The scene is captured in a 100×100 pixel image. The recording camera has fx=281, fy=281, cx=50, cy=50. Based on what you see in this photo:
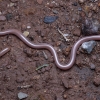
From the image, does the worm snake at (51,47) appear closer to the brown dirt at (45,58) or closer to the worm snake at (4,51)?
the worm snake at (4,51)

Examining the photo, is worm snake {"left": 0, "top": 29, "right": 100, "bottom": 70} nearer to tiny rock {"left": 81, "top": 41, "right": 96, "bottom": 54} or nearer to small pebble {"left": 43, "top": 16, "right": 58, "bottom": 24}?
tiny rock {"left": 81, "top": 41, "right": 96, "bottom": 54}

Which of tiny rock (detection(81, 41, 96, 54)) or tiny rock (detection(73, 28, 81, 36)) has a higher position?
tiny rock (detection(73, 28, 81, 36))

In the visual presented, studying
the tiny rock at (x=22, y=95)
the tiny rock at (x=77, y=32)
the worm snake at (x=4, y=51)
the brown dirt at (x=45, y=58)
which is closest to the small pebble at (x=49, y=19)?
the brown dirt at (x=45, y=58)

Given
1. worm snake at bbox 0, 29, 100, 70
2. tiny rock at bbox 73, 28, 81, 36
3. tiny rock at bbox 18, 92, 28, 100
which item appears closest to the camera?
tiny rock at bbox 18, 92, 28, 100

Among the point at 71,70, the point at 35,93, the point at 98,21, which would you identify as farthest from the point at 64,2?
the point at 35,93

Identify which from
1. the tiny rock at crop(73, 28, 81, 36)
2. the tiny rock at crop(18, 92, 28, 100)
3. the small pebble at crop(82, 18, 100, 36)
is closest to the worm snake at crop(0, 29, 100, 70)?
the small pebble at crop(82, 18, 100, 36)

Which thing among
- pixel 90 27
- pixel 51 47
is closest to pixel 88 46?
pixel 90 27

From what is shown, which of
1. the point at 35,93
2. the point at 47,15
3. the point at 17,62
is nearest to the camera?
the point at 35,93

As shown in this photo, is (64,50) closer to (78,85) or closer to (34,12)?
(78,85)

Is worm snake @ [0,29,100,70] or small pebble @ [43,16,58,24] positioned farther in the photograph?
small pebble @ [43,16,58,24]
